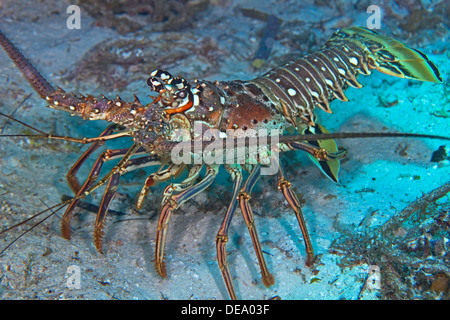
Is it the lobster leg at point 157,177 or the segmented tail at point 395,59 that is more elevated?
the segmented tail at point 395,59

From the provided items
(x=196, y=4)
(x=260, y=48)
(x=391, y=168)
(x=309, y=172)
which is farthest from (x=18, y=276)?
(x=196, y=4)

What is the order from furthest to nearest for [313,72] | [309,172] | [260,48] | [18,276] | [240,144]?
[260,48]
[309,172]
[313,72]
[240,144]
[18,276]

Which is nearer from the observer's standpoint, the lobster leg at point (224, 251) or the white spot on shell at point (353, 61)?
the lobster leg at point (224, 251)

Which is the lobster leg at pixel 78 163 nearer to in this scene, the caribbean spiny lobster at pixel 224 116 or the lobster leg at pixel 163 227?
the caribbean spiny lobster at pixel 224 116

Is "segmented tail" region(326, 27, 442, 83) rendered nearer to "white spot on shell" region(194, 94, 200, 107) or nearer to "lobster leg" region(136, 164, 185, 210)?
"white spot on shell" region(194, 94, 200, 107)

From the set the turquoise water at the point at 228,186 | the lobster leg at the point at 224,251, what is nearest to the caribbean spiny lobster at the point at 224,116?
the lobster leg at the point at 224,251

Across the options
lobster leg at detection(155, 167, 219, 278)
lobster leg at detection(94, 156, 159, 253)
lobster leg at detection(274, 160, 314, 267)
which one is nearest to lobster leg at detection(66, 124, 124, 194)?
lobster leg at detection(94, 156, 159, 253)

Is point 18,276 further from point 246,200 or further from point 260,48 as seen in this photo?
point 260,48

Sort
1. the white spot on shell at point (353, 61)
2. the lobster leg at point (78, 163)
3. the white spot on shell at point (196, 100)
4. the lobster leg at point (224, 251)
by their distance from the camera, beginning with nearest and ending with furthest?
the lobster leg at point (224, 251), the white spot on shell at point (196, 100), the lobster leg at point (78, 163), the white spot on shell at point (353, 61)
